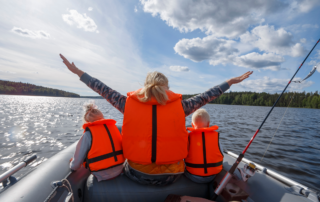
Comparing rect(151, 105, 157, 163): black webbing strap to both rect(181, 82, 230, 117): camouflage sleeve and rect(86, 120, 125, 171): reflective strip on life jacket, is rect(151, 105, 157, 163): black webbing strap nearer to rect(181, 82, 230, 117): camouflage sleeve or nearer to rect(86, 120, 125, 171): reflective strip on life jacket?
rect(181, 82, 230, 117): camouflage sleeve

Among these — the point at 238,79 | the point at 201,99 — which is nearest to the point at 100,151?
the point at 201,99

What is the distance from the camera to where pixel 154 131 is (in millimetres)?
1600

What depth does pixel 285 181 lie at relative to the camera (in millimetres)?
2076

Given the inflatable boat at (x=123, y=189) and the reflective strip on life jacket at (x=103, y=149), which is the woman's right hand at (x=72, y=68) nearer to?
the reflective strip on life jacket at (x=103, y=149)

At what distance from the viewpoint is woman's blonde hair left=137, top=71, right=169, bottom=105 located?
1562 millimetres

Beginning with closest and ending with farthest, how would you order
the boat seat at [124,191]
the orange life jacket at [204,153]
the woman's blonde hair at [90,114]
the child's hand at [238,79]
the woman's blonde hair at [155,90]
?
the woman's blonde hair at [155,90] → the boat seat at [124,191] → the orange life jacket at [204,153] → the woman's blonde hair at [90,114] → the child's hand at [238,79]

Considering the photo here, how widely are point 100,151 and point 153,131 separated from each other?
2.21 ft

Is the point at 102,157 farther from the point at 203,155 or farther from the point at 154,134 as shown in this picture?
the point at 203,155

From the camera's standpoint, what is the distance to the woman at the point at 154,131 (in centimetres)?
160

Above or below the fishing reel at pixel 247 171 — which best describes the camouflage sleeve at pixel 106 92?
above

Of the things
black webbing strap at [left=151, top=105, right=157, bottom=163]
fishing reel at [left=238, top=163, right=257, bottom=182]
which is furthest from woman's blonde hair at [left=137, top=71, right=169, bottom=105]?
fishing reel at [left=238, top=163, right=257, bottom=182]

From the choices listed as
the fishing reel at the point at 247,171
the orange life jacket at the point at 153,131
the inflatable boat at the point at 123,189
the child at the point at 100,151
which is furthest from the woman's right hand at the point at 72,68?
the fishing reel at the point at 247,171

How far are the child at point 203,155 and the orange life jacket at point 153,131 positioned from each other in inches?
11.9

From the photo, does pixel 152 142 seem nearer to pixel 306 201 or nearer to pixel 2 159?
pixel 306 201
